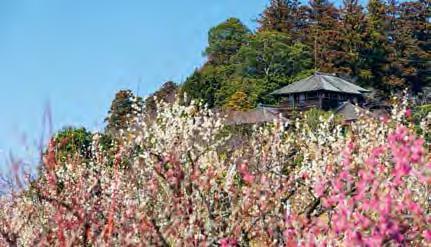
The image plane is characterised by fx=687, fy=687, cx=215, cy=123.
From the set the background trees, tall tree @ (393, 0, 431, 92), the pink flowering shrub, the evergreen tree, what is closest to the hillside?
the pink flowering shrub

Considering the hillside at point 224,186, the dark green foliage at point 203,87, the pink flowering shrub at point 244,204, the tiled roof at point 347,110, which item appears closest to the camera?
the pink flowering shrub at point 244,204

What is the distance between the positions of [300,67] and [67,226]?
34104 millimetres

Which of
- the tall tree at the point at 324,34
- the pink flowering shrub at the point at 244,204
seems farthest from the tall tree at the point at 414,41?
the pink flowering shrub at the point at 244,204

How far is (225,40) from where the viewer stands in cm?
4116

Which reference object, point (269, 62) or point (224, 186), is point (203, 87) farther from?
point (224, 186)

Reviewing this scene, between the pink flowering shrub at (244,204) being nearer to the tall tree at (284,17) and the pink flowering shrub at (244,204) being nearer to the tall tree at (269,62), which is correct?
the tall tree at (269,62)

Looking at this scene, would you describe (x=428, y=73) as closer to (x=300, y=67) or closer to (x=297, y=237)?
(x=300, y=67)

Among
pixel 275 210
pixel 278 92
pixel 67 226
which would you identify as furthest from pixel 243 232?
pixel 278 92

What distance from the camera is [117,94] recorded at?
34.5 meters

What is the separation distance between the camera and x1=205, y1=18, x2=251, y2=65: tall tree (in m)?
40.7

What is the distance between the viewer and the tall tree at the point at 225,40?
40656mm

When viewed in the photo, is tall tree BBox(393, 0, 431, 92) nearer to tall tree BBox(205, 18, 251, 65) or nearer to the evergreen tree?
tall tree BBox(205, 18, 251, 65)

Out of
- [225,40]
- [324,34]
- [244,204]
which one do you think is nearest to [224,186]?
[244,204]

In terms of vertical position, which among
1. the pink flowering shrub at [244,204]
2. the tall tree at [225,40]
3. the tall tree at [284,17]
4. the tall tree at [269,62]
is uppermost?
the tall tree at [284,17]
